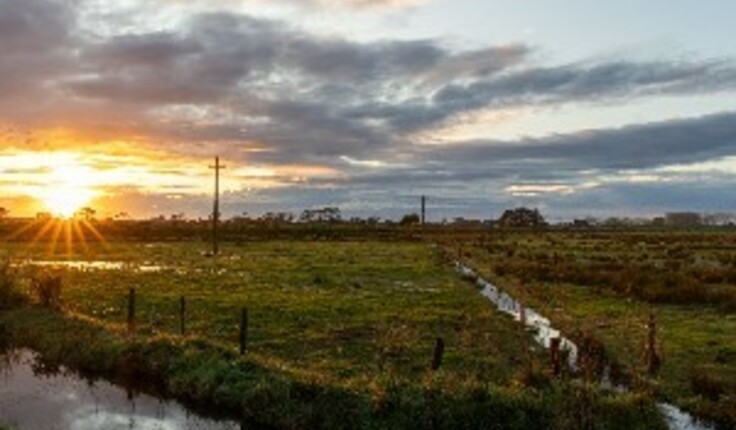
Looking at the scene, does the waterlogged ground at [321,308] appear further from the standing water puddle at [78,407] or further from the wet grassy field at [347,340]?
the standing water puddle at [78,407]

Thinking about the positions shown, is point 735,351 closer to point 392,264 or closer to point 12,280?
point 12,280

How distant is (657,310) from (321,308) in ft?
61.8

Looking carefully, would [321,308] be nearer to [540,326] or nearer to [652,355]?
[540,326]

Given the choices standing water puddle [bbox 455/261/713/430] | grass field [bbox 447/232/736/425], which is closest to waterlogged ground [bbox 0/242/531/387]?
standing water puddle [bbox 455/261/713/430]

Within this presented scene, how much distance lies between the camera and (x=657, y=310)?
4959 cm

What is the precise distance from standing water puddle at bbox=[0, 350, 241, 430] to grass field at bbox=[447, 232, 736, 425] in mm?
14686

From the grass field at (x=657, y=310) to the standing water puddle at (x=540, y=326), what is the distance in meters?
0.66

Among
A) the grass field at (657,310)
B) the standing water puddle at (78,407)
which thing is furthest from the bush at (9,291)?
the grass field at (657,310)

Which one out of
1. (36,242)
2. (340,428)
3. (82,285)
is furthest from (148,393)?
(36,242)

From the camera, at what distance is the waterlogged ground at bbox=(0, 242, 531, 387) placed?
32406 mm

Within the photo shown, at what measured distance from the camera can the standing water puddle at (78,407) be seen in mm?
26469

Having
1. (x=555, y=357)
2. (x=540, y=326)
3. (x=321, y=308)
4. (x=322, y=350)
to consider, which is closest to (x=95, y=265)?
(x=321, y=308)

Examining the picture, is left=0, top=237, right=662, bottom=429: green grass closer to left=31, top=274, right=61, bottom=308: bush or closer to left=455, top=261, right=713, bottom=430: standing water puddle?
left=31, top=274, right=61, bottom=308: bush

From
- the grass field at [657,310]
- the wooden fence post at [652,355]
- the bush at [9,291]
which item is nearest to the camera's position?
the grass field at [657,310]
